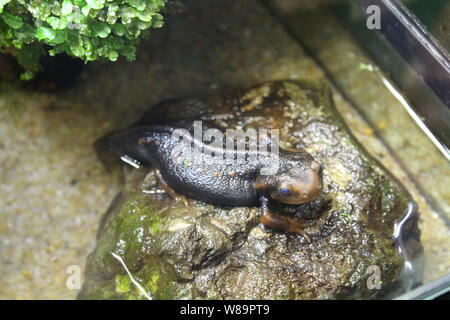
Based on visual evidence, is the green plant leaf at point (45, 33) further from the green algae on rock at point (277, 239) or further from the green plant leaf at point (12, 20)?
the green algae on rock at point (277, 239)

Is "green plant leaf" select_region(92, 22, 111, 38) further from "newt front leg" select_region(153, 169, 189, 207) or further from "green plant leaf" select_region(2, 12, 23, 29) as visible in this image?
"newt front leg" select_region(153, 169, 189, 207)

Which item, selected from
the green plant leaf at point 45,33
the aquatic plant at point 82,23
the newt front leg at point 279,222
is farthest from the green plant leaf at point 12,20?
the newt front leg at point 279,222

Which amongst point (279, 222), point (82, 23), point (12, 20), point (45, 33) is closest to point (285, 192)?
point (279, 222)

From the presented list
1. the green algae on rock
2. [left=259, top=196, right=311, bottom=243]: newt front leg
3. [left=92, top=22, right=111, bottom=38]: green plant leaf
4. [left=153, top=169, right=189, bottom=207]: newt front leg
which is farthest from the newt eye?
[left=92, top=22, right=111, bottom=38]: green plant leaf

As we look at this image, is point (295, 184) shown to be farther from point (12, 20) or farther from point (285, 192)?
point (12, 20)
